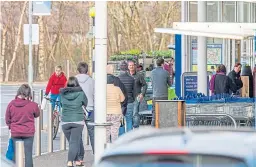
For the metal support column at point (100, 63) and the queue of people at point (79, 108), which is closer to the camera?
the metal support column at point (100, 63)

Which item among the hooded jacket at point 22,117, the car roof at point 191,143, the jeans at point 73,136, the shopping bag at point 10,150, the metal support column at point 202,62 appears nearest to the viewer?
the car roof at point 191,143

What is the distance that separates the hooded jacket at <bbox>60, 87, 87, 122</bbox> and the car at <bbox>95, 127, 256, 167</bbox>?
27.7 ft

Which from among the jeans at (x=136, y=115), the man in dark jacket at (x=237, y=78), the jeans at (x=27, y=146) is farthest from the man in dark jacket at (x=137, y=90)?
the jeans at (x=27, y=146)

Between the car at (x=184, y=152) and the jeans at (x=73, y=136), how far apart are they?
861cm

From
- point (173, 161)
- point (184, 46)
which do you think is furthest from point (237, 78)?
point (173, 161)

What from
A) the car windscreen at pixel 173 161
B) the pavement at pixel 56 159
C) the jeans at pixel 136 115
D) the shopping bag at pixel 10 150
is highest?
the car windscreen at pixel 173 161

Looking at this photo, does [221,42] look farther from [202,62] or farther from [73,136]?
[73,136]

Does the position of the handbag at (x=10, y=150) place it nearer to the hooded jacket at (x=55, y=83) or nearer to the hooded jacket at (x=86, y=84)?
the hooded jacket at (x=86, y=84)

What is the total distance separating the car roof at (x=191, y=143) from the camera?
226 inches

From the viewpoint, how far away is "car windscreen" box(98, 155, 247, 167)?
18.5 ft

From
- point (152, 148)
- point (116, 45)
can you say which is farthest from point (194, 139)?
point (116, 45)

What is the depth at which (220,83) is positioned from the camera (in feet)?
71.1

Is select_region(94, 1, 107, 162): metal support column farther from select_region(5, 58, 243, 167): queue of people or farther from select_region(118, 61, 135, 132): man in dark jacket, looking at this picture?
select_region(118, 61, 135, 132): man in dark jacket

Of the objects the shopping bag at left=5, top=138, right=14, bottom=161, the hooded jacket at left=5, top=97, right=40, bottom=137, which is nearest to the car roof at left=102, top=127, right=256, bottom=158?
the hooded jacket at left=5, top=97, right=40, bottom=137
